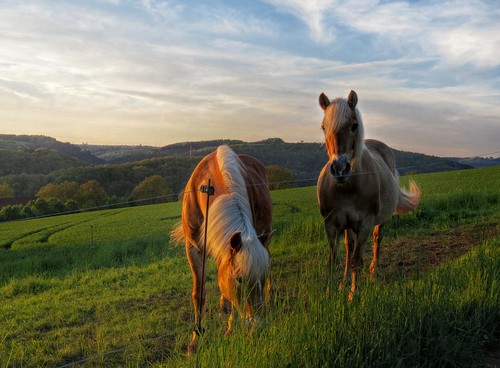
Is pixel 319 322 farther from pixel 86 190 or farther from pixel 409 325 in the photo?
pixel 86 190

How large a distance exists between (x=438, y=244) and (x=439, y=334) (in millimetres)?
5873

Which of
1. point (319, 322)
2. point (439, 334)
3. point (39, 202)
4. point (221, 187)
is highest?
point (221, 187)

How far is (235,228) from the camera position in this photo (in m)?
3.58

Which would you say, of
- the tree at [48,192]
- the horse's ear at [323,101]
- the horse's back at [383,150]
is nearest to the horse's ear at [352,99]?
the horse's ear at [323,101]

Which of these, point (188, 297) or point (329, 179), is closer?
point (329, 179)

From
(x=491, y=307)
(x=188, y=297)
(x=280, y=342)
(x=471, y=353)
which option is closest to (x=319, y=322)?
(x=280, y=342)

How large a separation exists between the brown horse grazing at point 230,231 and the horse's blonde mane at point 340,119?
114 cm

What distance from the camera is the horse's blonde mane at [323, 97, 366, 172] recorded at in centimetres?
487

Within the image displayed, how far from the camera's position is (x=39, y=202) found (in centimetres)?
3919

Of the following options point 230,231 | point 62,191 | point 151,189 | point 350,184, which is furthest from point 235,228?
point 62,191

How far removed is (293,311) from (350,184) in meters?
2.74

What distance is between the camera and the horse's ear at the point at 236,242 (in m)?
3.29

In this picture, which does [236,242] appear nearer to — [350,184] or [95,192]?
[350,184]

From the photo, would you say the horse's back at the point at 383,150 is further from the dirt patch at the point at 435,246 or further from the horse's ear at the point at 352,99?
the horse's ear at the point at 352,99
